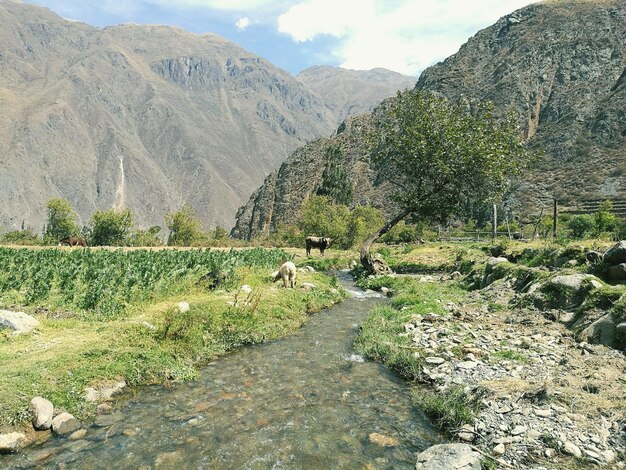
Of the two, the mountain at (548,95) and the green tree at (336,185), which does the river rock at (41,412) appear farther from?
the green tree at (336,185)

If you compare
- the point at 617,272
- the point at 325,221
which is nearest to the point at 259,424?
the point at 617,272

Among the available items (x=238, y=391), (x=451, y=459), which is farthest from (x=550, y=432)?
(x=238, y=391)

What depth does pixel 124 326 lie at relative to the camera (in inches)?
478

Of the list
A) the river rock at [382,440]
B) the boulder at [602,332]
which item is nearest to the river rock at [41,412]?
the river rock at [382,440]

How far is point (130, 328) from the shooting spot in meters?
12.0

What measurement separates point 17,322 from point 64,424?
17.5ft

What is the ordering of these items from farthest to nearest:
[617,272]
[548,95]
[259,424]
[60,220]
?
[548,95] → [60,220] → [617,272] → [259,424]

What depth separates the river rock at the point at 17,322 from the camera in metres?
11.4

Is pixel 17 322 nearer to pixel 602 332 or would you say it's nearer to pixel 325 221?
pixel 602 332

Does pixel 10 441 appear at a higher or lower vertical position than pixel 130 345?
lower

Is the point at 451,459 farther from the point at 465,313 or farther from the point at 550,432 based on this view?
the point at 465,313

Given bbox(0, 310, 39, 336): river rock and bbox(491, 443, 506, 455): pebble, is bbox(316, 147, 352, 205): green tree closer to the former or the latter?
bbox(0, 310, 39, 336): river rock

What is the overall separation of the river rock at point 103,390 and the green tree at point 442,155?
2346 centimetres

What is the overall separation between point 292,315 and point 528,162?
73.9ft
